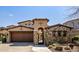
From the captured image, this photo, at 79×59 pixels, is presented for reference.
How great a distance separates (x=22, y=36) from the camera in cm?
379

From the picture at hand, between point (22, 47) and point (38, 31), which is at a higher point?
point (38, 31)

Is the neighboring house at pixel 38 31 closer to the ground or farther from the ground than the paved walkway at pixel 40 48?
farther from the ground

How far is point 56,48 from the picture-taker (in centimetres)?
371

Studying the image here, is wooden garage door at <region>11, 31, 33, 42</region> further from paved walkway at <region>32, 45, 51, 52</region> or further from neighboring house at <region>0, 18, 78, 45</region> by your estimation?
paved walkway at <region>32, 45, 51, 52</region>

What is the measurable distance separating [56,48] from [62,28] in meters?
0.42

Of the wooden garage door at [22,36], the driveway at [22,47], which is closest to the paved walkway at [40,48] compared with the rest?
the driveway at [22,47]

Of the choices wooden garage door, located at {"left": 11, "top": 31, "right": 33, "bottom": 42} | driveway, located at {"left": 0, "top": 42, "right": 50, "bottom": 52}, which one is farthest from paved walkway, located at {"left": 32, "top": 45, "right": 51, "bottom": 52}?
wooden garage door, located at {"left": 11, "top": 31, "right": 33, "bottom": 42}

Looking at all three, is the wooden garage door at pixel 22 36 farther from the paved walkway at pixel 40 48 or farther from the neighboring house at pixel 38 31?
the paved walkway at pixel 40 48

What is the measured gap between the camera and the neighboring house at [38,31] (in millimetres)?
3707

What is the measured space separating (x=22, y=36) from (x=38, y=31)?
0.35m

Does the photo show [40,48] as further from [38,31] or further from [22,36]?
[22,36]

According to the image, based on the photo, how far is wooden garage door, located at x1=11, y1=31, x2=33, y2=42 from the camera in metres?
3.73

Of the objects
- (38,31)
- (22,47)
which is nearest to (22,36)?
(22,47)
